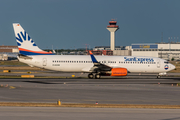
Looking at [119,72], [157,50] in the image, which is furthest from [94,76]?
[157,50]

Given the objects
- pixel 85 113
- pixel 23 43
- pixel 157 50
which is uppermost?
pixel 157 50

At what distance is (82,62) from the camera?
45.4 metres

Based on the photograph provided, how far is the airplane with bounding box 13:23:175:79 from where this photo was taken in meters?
44.4

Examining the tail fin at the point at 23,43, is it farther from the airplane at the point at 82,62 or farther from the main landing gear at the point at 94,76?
the main landing gear at the point at 94,76

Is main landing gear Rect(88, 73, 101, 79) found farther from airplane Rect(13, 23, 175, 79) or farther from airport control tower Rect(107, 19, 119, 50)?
airport control tower Rect(107, 19, 119, 50)

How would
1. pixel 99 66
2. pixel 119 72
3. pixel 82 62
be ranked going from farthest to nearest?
pixel 82 62, pixel 99 66, pixel 119 72

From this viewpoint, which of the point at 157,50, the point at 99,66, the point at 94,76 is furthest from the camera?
the point at 157,50

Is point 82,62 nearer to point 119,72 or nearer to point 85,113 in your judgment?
point 119,72

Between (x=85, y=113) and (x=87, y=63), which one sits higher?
(x=87, y=63)

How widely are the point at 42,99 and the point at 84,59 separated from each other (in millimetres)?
24089

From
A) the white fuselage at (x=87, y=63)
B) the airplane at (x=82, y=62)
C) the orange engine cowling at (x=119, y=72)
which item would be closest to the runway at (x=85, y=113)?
the orange engine cowling at (x=119, y=72)

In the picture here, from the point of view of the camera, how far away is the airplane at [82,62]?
44406mm

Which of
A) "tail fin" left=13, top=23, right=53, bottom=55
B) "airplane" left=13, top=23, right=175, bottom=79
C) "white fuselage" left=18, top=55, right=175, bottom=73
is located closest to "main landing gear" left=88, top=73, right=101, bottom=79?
"airplane" left=13, top=23, right=175, bottom=79

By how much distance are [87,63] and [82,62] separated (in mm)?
893
